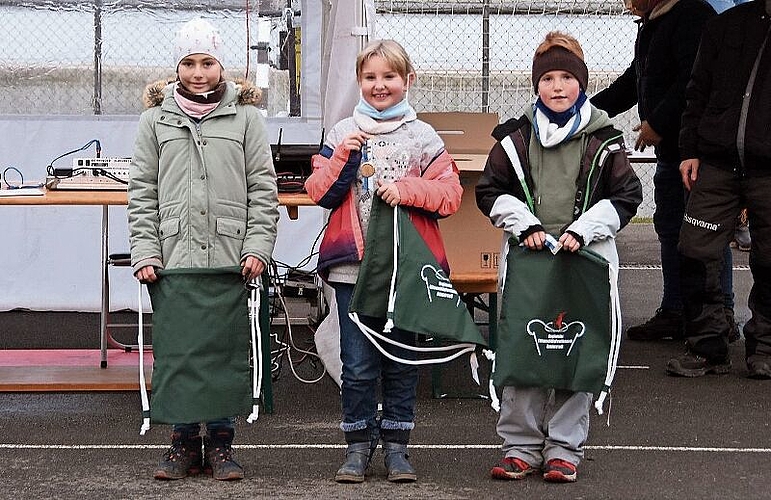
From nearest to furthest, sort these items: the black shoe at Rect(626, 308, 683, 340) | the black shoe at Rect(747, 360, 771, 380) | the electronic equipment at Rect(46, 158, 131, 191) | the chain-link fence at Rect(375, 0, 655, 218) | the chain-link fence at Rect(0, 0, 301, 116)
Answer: the electronic equipment at Rect(46, 158, 131, 191) < the black shoe at Rect(747, 360, 771, 380) < the black shoe at Rect(626, 308, 683, 340) < the chain-link fence at Rect(0, 0, 301, 116) < the chain-link fence at Rect(375, 0, 655, 218)

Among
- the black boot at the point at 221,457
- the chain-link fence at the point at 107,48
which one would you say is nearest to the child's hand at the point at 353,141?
the black boot at the point at 221,457

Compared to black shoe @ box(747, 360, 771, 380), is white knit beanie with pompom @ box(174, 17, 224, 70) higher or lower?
higher

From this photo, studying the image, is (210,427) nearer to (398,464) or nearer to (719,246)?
(398,464)

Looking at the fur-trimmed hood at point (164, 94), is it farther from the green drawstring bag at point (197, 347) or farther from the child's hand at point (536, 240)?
the child's hand at point (536, 240)

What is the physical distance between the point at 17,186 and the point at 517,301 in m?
2.86

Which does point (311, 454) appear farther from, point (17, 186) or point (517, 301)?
point (17, 186)

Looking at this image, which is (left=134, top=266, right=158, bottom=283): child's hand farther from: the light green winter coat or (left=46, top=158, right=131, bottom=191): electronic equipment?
(left=46, top=158, right=131, bottom=191): electronic equipment

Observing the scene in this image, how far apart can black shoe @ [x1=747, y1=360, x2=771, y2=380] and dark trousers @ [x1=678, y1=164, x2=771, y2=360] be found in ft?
Result: 0.17

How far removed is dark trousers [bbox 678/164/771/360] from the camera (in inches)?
254

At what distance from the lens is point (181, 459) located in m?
4.96

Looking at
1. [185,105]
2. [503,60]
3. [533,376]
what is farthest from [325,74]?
[503,60]

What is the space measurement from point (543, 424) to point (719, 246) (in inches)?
76.9

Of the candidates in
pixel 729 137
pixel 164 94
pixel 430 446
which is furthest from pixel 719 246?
pixel 164 94

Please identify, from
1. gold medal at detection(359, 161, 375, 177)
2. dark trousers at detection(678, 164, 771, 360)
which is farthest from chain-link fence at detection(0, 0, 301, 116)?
gold medal at detection(359, 161, 375, 177)
